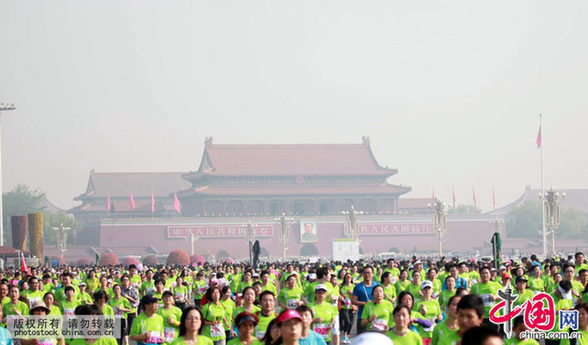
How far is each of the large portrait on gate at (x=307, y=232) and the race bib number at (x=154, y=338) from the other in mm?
57017

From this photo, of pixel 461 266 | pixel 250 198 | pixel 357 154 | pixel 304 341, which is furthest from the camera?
pixel 357 154

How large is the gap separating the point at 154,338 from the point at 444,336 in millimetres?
2547

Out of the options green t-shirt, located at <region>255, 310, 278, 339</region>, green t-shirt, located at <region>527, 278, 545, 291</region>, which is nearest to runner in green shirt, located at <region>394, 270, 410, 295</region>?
green t-shirt, located at <region>527, 278, 545, 291</region>

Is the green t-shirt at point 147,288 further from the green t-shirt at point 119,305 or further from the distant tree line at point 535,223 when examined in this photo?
the distant tree line at point 535,223

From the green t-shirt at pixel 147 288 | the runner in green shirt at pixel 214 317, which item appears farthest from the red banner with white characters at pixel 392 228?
the runner in green shirt at pixel 214 317

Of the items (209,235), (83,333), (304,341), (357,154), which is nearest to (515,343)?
(304,341)

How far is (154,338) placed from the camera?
7.89 metres

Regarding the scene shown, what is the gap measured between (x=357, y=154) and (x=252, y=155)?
24.2ft

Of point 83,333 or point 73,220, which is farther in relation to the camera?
point 73,220

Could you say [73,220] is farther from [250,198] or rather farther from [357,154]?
[357,154]

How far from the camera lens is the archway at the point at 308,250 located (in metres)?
65.2

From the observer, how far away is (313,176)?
2766 inches

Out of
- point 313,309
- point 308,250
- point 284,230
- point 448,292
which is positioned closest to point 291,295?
point 313,309

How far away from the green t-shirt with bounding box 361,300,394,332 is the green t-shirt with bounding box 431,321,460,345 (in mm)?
1869
